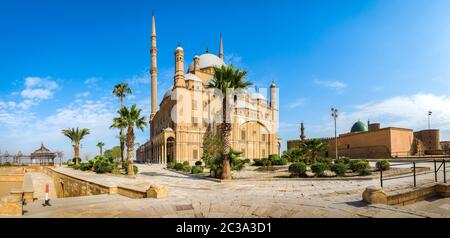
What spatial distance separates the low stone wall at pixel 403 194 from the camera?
7.48 meters

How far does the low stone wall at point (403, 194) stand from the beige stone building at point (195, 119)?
32.3 metres

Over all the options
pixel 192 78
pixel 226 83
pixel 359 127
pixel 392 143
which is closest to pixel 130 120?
pixel 226 83

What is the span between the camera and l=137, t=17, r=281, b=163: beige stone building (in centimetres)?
4703

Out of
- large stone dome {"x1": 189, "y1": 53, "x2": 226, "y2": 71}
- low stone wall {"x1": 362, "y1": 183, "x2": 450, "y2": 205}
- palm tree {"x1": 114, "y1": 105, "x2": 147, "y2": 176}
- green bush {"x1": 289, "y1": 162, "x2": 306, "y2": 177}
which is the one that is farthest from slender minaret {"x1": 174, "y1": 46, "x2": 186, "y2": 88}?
low stone wall {"x1": 362, "y1": 183, "x2": 450, "y2": 205}

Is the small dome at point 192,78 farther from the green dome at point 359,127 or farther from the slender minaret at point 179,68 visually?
the green dome at point 359,127

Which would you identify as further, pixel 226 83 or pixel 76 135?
pixel 76 135

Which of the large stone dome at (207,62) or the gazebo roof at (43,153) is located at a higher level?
the large stone dome at (207,62)

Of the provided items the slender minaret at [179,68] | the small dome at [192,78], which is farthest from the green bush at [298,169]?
the small dome at [192,78]

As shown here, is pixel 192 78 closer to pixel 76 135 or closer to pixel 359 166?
pixel 76 135

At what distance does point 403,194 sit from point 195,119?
Answer: 44253 mm

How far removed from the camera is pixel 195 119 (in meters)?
51.3

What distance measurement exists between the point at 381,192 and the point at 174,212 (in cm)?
567

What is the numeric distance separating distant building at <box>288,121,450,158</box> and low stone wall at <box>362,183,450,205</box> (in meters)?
30.4
